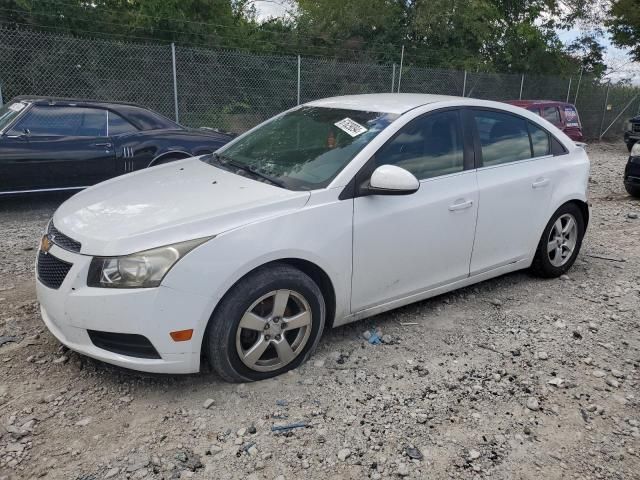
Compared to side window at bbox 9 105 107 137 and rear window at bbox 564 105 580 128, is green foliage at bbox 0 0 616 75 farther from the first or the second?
rear window at bbox 564 105 580 128

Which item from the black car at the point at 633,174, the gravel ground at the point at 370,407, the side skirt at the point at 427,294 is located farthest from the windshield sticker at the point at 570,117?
the gravel ground at the point at 370,407

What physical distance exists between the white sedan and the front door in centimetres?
1

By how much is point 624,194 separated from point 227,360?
27.6ft

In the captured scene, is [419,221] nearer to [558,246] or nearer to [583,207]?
[558,246]

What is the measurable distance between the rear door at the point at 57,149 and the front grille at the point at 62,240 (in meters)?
3.79

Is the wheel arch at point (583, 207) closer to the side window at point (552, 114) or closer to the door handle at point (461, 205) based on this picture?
the door handle at point (461, 205)

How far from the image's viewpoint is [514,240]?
4.27m

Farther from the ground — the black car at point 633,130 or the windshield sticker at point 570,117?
the windshield sticker at point 570,117

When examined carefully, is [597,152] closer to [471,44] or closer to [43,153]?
[471,44]

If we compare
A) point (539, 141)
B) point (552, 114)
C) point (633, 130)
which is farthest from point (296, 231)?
point (633, 130)

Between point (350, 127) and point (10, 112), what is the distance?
5.09 metres

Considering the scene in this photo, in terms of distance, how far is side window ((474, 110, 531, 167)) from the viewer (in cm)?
404

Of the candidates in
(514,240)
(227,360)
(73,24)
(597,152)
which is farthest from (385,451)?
(597,152)

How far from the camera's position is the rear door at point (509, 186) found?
13.1ft
